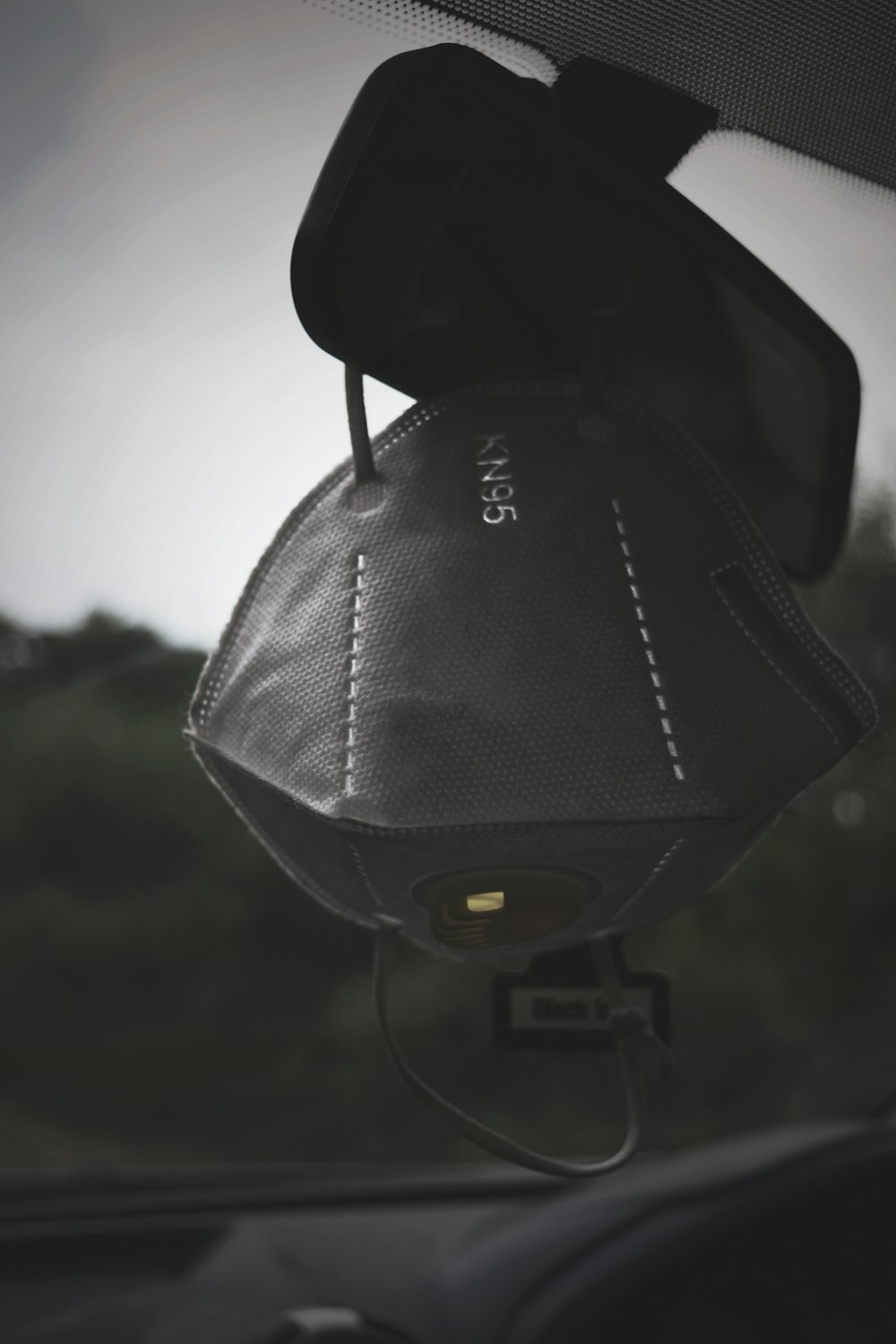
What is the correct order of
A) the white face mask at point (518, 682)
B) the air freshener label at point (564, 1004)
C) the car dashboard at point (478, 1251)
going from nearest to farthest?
1. the white face mask at point (518, 682)
2. the air freshener label at point (564, 1004)
3. the car dashboard at point (478, 1251)

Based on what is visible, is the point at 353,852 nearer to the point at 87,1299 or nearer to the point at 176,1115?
the point at 87,1299

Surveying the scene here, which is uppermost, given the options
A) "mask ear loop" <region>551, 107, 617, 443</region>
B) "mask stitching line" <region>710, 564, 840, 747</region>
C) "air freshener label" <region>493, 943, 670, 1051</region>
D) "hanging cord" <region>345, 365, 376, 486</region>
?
"mask ear loop" <region>551, 107, 617, 443</region>

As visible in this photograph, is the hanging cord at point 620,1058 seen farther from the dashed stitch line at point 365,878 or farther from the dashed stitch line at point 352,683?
the dashed stitch line at point 352,683

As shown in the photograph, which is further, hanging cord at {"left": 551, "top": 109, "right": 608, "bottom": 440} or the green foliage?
the green foliage

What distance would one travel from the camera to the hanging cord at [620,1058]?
0.64 m

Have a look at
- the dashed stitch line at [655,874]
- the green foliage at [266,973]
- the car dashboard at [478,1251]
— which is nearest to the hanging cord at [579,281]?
the dashed stitch line at [655,874]

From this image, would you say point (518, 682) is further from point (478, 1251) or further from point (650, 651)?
point (478, 1251)

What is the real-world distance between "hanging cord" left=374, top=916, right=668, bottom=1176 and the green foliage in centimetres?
46

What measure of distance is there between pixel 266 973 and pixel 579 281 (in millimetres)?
1556

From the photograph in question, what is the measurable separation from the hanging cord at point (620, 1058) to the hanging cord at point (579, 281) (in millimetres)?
364

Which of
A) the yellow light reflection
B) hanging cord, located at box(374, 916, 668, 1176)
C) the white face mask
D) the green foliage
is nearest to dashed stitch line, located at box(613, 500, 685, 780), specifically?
the white face mask

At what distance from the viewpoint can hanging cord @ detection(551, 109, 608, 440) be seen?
588 millimetres

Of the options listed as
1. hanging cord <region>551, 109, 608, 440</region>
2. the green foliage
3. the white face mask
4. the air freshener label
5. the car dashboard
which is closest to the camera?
the white face mask

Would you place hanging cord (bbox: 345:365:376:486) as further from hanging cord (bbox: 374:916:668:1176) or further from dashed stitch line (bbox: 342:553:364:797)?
hanging cord (bbox: 374:916:668:1176)
